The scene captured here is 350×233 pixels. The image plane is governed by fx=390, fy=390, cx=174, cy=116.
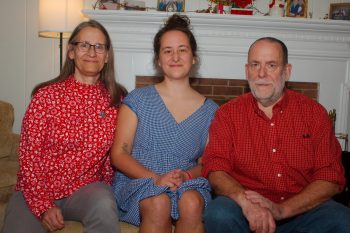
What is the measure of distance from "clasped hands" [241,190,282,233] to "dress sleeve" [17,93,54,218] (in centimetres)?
83

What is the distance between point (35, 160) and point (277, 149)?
108cm

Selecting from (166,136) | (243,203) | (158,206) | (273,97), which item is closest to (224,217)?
(243,203)

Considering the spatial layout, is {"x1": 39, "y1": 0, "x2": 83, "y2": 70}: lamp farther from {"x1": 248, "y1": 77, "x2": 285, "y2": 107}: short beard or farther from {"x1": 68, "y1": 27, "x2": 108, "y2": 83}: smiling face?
{"x1": 248, "y1": 77, "x2": 285, "y2": 107}: short beard

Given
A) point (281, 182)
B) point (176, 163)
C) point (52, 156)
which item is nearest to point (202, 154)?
point (176, 163)

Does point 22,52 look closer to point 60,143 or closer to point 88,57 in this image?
point 88,57

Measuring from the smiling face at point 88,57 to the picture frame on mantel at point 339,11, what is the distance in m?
1.99

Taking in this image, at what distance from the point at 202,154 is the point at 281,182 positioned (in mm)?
432

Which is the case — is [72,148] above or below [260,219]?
above

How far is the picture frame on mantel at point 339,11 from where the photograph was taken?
118 inches

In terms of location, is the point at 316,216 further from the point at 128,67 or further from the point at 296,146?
the point at 128,67

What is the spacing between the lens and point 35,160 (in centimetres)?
172

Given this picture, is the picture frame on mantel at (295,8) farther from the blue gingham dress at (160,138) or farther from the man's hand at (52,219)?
the man's hand at (52,219)

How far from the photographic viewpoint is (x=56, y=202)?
5.75ft

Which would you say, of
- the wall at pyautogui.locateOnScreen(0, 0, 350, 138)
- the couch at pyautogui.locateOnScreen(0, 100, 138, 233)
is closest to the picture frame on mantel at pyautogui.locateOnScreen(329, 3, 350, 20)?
the wall at pyautogui.locateOnScreen(0, 0, 350, 138)
